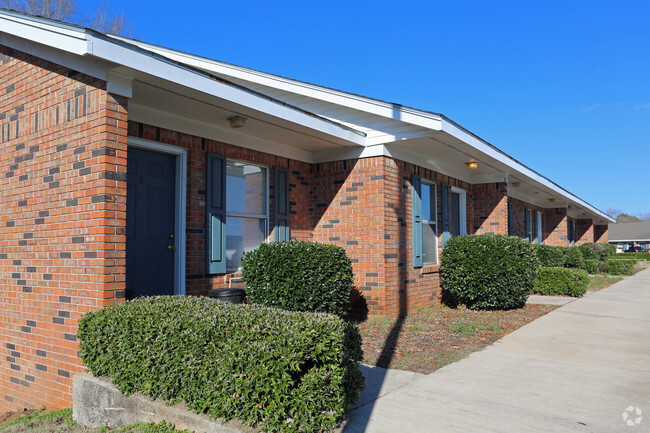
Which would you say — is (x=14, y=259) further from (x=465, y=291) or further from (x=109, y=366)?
(x=465, y=291)

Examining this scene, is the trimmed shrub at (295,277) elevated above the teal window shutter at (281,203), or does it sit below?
below

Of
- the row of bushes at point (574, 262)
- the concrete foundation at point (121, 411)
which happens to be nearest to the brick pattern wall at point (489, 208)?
the row of bushes at point (574, 262)

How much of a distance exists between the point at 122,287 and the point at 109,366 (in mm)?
821

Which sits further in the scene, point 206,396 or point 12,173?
point 12,173

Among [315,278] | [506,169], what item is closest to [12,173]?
[315,278]

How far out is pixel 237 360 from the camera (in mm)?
3404

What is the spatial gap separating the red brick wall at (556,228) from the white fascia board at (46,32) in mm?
21502

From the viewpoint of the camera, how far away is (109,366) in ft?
13.9

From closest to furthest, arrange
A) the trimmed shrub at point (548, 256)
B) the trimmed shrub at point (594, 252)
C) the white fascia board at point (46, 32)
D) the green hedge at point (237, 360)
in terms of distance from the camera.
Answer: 1. the green hedge at point (237, 360)
2. the white fascia board at point (46, 32)
3. the trimmed shrub at point (548, 256)
4. the trimmed shrub at point (594, 252)

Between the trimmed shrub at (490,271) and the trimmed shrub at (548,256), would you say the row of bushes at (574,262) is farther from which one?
the trimmed shrub at (490,271)

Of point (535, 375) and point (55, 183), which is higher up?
point (55, 183)

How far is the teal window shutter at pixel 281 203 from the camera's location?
328 inches

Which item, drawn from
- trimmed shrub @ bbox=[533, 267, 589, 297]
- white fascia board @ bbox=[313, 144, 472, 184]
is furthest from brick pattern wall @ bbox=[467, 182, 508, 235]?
white fascia board @ bbox=[313, 144, 472, 184]

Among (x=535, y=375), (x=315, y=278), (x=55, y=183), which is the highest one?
(x=55, y=183)
